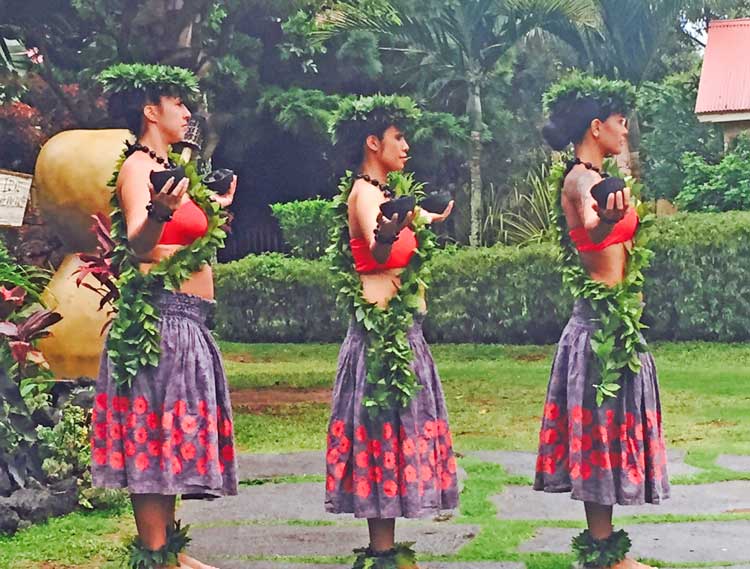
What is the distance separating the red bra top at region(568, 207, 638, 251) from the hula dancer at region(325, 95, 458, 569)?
0.60 m

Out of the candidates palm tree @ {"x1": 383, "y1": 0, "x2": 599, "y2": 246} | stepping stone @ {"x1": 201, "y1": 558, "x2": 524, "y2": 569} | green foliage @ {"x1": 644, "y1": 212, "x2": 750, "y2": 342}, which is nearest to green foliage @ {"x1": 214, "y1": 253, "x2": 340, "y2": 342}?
palm tree @ {"x1": 383, "y1": 0, "x2": 599, "y2": 246}

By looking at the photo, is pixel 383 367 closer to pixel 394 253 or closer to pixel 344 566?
pixel 394 253

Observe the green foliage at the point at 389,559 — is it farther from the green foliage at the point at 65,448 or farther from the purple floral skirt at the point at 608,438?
the green foliage at the point at 65,448

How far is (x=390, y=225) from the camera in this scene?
4.23 meters

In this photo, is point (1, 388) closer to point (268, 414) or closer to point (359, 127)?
point (359, 127)

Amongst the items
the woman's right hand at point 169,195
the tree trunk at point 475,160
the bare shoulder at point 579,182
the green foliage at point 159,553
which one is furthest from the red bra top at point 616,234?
the tree trunk at point 475,160

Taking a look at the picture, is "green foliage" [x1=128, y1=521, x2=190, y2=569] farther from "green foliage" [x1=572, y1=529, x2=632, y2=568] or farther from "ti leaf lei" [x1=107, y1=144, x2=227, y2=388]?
"green foliage" [x1=572, y1=529, x2=632, y2=568]

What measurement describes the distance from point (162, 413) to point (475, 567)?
1.52 meters

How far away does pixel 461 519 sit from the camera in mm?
5848

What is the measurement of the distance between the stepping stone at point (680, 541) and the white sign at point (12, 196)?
339 cm

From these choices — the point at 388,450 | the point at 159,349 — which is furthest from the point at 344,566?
the point at 159,349

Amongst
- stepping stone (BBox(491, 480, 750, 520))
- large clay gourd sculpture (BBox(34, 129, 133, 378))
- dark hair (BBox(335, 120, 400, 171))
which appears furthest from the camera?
large clay gourd sculpture (BBox(34, 129, 133, 378))

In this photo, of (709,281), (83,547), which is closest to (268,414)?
(83,547)

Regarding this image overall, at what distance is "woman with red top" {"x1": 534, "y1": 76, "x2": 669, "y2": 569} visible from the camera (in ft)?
14.8
